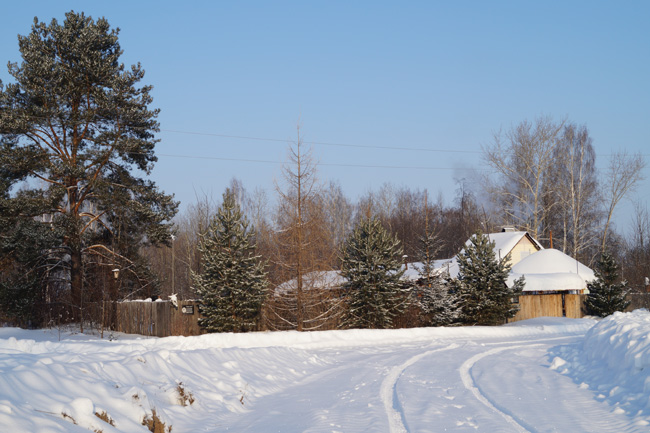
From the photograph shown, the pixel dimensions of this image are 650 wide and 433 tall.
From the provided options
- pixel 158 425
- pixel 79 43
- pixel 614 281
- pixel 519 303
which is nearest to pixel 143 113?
pixel 79 43

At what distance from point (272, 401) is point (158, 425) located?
3127 mm

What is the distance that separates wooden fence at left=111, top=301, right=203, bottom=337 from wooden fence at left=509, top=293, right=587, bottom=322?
2412cm

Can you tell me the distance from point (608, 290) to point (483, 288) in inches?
446

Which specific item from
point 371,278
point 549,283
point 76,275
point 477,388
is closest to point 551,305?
point 549,283

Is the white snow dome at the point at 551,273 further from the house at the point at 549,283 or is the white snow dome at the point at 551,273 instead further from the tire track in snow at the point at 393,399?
the tire track in snow at the point at 393,399

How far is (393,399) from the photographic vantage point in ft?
32.9

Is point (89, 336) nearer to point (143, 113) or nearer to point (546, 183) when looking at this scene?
point (143, 113)

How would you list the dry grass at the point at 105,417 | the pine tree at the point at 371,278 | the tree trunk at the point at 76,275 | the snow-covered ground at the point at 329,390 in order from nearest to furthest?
the dry grass at the point at 105,417
the snow-covered ground at the point at 329,390
the tree trunk at the point at 76,275
the pine tree at the point at 371,278

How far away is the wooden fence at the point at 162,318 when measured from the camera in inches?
1026

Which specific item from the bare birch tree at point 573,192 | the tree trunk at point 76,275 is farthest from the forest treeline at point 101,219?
the bare birch tree at point 573,192

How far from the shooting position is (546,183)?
5394cm

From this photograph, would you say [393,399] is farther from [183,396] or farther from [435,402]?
[183,396]

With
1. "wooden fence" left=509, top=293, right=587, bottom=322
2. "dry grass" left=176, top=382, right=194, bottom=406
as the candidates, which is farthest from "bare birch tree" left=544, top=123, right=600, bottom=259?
"dry grass" left=176, top=382, right=194, bottom=406

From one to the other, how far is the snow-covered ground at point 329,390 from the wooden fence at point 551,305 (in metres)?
25.0
